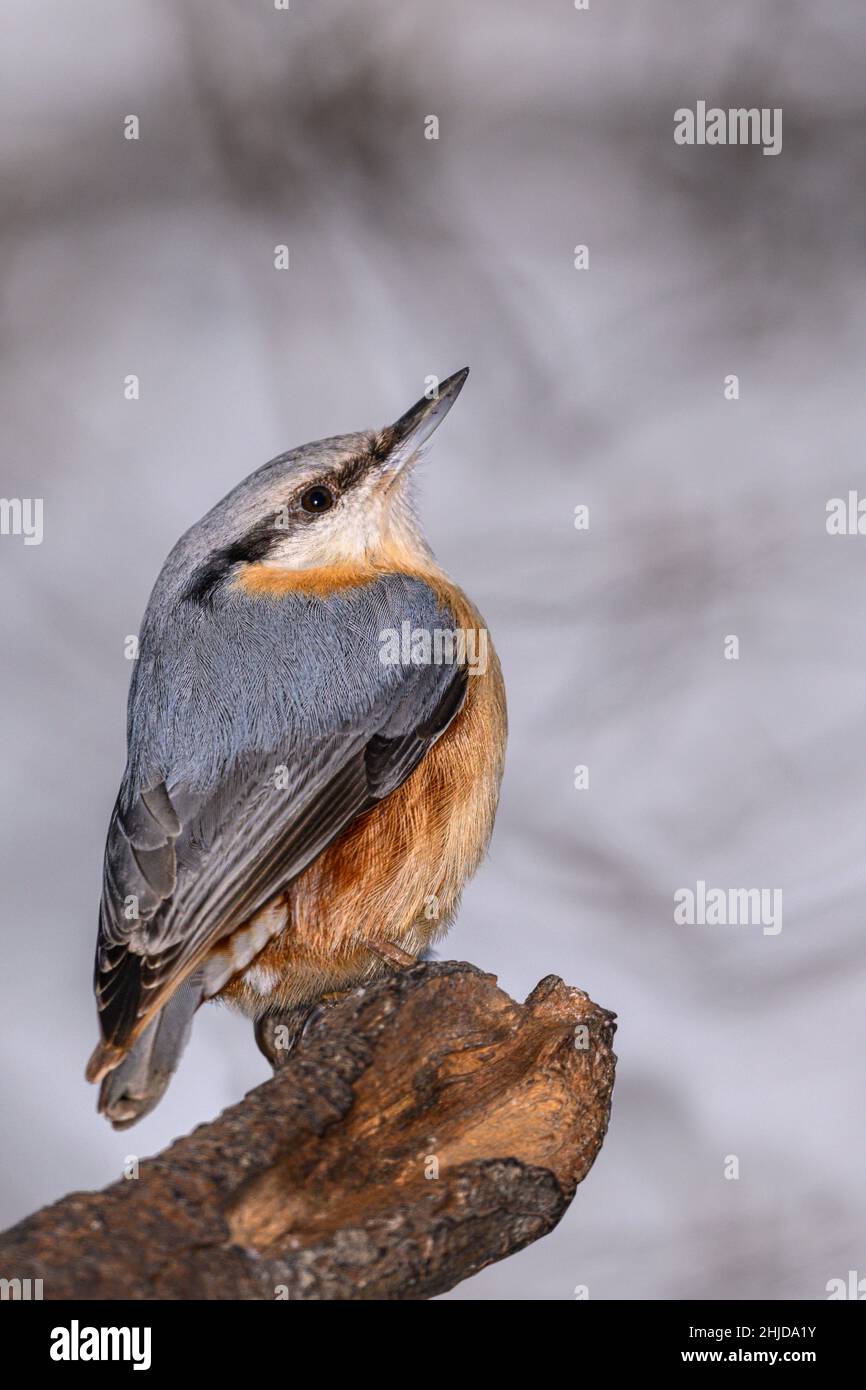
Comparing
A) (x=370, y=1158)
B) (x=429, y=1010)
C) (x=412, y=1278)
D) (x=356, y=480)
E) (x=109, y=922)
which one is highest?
(x=356, y=480)

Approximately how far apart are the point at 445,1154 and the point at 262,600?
1511mm

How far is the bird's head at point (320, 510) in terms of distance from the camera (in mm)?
3514

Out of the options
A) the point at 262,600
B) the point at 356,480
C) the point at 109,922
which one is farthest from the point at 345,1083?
the point at 356,480

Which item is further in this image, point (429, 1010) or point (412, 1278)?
point (429, 1010)

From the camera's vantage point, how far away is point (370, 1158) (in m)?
2.37

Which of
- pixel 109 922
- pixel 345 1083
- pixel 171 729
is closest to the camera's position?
pixel 345 1083

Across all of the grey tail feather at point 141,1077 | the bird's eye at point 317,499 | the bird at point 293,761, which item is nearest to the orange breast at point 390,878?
the bird at point 293,761

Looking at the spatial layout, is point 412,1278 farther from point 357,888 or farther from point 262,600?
point 262,600

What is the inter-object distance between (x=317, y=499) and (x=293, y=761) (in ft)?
2.70

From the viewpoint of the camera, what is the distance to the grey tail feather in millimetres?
2672

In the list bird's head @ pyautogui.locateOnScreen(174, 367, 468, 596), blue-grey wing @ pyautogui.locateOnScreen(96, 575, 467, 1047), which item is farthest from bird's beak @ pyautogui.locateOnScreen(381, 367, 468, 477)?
blue-grey wing @ pyautogui.locateOnScreen(96, 575, 467, 1047)
